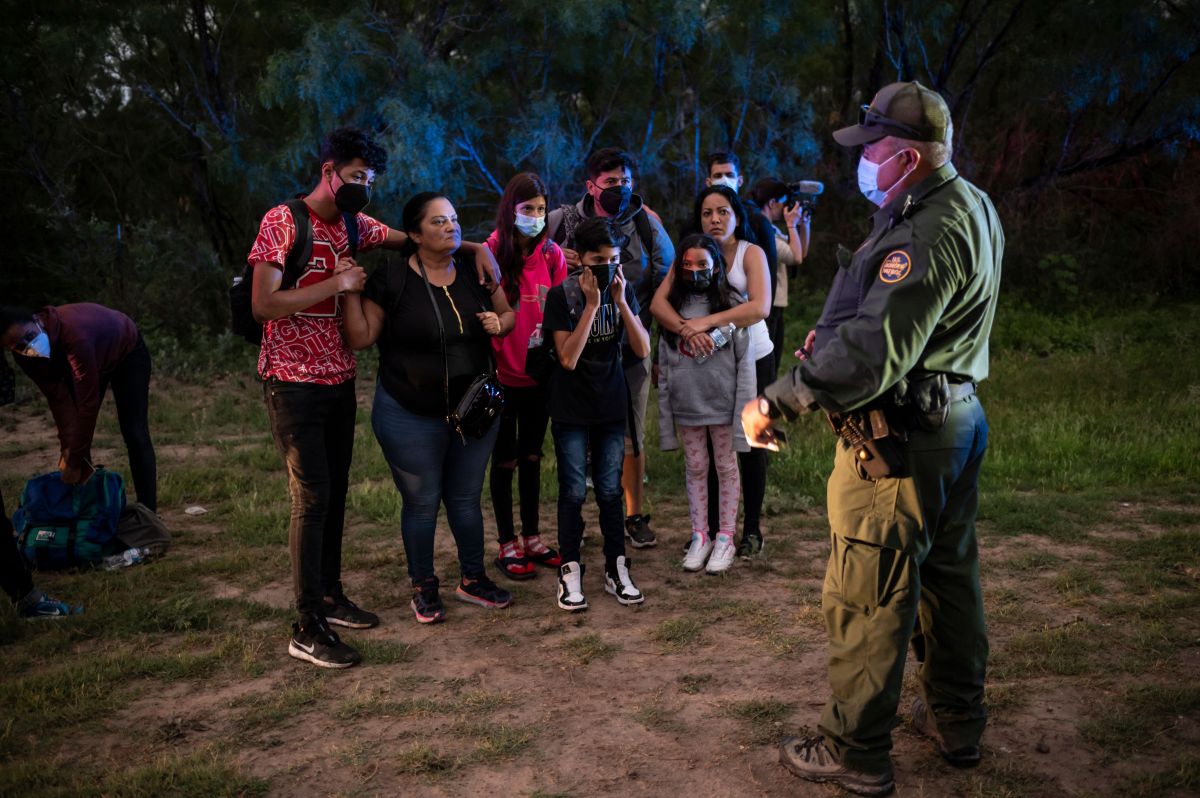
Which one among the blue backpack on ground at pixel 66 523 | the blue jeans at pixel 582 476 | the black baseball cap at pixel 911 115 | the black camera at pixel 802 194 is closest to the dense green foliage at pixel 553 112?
the black camera at pixel 802 194

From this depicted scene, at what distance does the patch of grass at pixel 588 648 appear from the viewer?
4426mm

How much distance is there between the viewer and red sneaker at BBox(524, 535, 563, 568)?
18.4 feet

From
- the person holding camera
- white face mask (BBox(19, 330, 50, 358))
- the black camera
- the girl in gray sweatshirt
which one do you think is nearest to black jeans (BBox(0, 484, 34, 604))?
white face mask (BBox(19, 330, 50, 358))

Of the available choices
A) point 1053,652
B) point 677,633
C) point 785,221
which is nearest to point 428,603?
point 677,633

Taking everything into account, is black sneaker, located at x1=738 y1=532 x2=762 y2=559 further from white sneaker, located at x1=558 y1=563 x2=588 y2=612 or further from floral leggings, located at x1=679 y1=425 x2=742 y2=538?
white sneaker, located at x1=558 y1=563 x2=588 y2=612

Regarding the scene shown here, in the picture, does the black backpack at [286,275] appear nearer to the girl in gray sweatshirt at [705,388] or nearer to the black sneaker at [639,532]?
the girl in gray sweatshirt at [705,388]

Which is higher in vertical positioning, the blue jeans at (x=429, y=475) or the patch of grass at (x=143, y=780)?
the blue jeans at (x=429, y=475)

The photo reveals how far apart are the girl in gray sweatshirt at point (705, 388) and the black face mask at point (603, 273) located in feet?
2.20

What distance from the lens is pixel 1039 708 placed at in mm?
3793

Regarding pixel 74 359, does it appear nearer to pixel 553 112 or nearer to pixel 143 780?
pixel 143 780

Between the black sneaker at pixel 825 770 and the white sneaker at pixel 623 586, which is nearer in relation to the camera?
the black sneaker at pixel 825 770

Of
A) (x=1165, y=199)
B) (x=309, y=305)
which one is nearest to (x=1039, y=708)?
(x=309, y=305)

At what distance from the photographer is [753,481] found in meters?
5.59

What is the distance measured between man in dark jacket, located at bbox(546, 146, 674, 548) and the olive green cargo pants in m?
2.39
